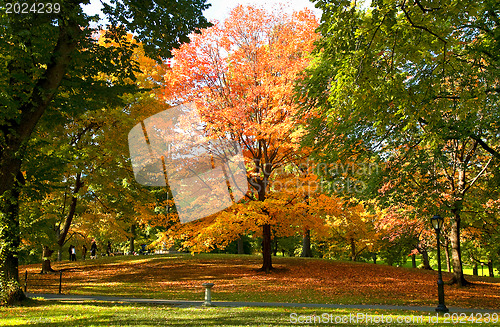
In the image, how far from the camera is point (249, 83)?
1709 centimetres

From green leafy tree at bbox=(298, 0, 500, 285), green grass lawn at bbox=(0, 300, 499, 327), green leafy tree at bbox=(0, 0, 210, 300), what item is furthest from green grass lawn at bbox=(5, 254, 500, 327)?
green leafy tree at bbox=(298, 0, 500, 285)

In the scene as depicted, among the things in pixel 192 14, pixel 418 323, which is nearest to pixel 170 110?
pixel 192 14

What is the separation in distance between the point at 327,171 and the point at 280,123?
10.4 ft

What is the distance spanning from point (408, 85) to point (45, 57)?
1138 cm

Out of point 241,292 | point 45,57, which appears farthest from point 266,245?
point 45,57

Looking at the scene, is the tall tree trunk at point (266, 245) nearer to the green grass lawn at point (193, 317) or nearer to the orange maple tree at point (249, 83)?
the orange maple tree at point (249, 83)

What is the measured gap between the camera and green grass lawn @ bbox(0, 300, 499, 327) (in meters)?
8.05

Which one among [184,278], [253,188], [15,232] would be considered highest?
[253,188]

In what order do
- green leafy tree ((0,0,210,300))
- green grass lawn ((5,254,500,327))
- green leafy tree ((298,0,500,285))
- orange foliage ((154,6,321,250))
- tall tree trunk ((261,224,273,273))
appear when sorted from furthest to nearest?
tall tree trunk ((261,224,273,273)) < orange foliage ((154,6,321,250)) < green leafy tree ((0,0,210,300)) < green grass lawn ((5,254,500,327)) < green leafy tree ((298,0,500,285))

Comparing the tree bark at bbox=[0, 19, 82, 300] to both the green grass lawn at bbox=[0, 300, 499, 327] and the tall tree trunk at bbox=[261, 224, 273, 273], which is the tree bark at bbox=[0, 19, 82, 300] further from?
the tall tree trunk at bbox=[261, 224, 273, 273]

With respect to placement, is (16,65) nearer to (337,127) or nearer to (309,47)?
(337,127)

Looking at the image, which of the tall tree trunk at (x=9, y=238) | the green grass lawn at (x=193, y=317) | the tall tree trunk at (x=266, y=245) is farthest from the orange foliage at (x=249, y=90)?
the tall tree trunk at (x=9, y=238)

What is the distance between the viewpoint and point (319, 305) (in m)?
11.9

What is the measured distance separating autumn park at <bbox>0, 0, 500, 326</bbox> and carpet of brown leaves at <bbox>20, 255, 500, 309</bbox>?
0.51 feet
